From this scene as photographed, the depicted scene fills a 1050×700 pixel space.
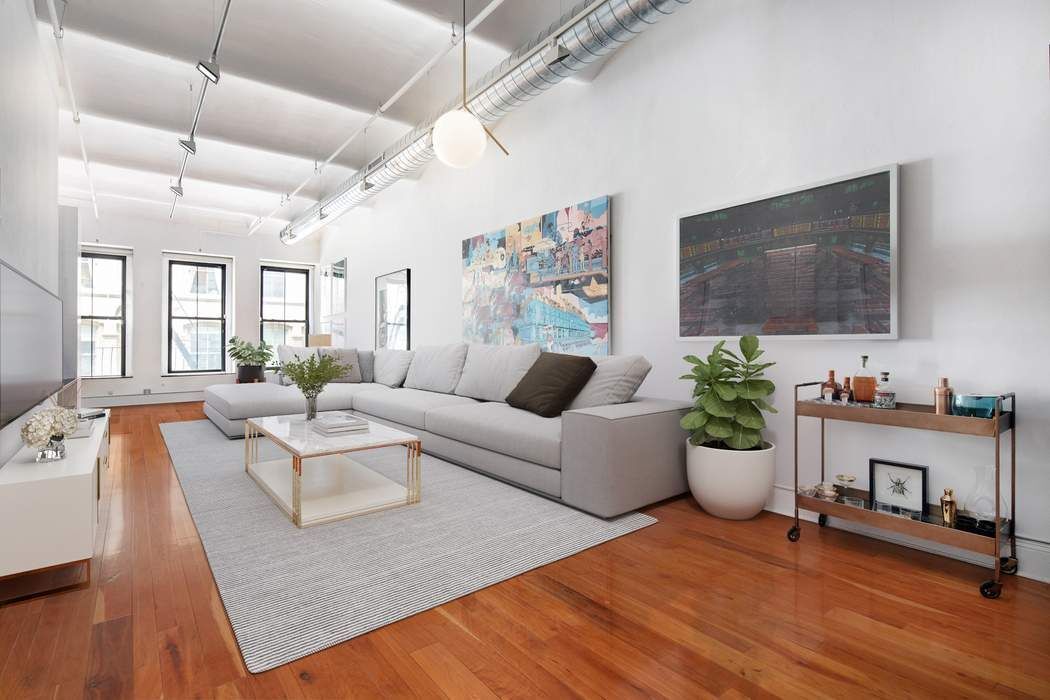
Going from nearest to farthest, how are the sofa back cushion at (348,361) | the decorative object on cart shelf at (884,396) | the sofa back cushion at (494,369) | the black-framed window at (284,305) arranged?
the decorative object on cart shelf at (884,396)
the sofa back cushion at (494,369)
the sofa back cushion at (348,361)
the black-framed window at (284,305)

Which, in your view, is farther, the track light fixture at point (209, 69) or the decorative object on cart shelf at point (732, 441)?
the track light fixture at point (209, 69)

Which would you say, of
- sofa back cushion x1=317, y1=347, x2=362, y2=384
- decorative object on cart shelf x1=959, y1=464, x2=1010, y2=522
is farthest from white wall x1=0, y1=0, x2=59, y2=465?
decorative object on cart shelf x1=959, y1=464, x2=1010, y2=522

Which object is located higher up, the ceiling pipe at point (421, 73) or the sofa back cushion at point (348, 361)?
the ceiling pipe at point (421, 73)

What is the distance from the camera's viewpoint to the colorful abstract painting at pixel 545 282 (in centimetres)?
419

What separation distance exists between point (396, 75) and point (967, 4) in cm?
369

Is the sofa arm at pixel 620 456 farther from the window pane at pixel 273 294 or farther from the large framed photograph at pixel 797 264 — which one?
the window pane at pixel 273 294

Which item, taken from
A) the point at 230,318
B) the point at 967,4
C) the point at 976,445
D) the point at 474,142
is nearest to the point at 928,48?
the point at 967,4

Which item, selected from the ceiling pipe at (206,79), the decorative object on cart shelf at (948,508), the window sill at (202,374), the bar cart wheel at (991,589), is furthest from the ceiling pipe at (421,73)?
the bar cart wheel at (991,589)

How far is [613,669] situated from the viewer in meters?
1.57

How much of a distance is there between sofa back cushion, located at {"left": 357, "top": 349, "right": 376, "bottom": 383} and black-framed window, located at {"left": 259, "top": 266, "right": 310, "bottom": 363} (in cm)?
342

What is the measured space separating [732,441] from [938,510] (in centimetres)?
95

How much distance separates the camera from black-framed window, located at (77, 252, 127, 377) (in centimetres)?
788

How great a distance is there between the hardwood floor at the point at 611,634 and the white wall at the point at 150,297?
23.1ft

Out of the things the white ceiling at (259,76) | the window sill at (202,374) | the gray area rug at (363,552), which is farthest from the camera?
the window sill at (202,374)
